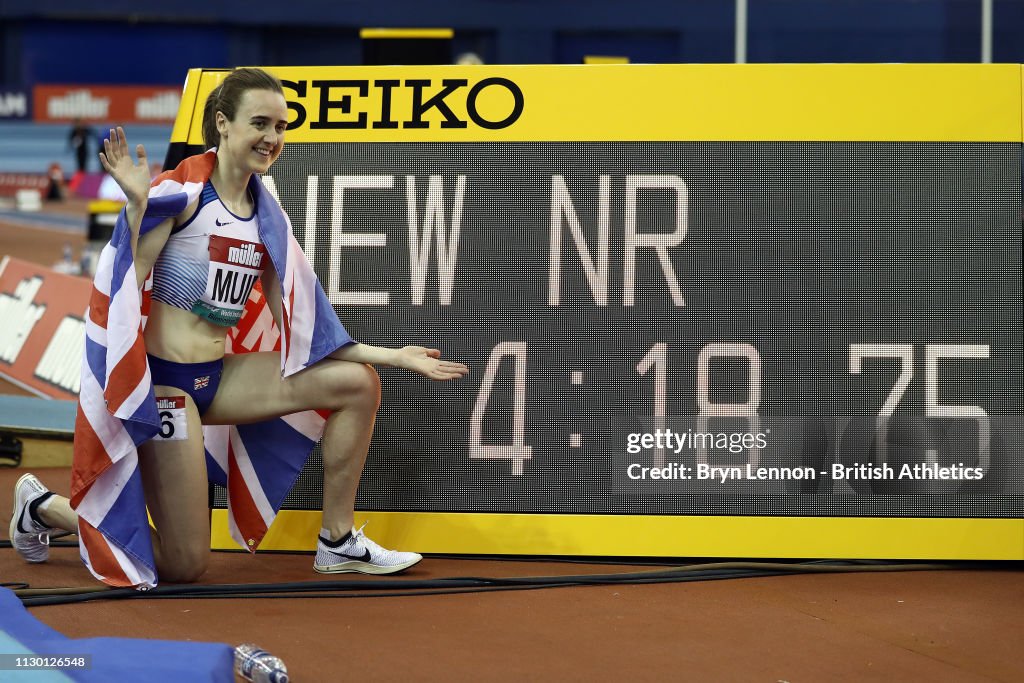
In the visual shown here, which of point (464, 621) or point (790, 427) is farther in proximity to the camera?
point (790, 427)

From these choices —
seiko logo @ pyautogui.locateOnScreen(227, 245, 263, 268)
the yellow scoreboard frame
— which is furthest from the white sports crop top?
the yellow scoreboard frame

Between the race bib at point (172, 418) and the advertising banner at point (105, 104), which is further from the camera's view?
the advertising banner at point (105, 104)

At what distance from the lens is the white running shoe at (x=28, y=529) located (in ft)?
11.8

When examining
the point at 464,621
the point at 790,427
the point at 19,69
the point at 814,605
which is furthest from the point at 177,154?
the point at 19,69

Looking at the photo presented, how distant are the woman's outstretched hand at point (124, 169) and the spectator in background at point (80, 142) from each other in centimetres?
1920

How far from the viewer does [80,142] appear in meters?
21.4

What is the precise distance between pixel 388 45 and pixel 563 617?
2100mm

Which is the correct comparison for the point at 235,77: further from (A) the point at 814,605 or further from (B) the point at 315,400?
(A) the point at 814,605

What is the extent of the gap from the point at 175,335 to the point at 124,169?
464mm

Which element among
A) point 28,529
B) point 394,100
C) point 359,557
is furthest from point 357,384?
point 28,529

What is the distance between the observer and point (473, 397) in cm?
369

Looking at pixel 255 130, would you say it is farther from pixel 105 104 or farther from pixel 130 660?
pixel 105 104
